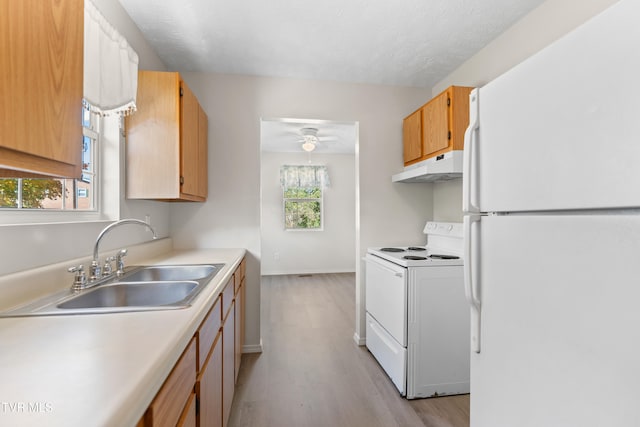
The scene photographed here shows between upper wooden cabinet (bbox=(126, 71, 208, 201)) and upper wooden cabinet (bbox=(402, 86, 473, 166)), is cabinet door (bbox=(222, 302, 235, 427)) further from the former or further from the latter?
upper wooden cabinet (bbox=(402, 86, 473, 166))

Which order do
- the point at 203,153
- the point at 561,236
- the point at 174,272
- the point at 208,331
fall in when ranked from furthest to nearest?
the point at 203,153
the point at 174,272
the point at 208,331
the point at 561,236

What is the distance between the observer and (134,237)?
79.8 inches

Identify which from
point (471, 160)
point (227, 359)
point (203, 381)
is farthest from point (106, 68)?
point (471, 160)

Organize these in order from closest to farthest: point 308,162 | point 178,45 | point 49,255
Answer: point 49,255 < point 178,45 < point 308,162

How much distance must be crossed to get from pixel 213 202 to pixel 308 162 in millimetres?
3426

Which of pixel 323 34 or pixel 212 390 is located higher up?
pixel 323 34

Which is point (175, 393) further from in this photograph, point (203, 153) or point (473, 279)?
point (203, 153)

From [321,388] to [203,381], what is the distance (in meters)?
1.27

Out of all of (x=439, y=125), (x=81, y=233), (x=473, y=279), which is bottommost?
(x=473, y=279)

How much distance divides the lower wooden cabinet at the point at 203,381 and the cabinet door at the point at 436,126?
1805mm

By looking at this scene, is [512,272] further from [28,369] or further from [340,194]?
[340,194]

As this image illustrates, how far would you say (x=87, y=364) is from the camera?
647 mm

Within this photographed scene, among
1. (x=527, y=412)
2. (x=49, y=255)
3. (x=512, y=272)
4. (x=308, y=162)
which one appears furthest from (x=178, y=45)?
(x=308, y=162)

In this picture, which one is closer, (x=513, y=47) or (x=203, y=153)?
(x=513, y=47)
